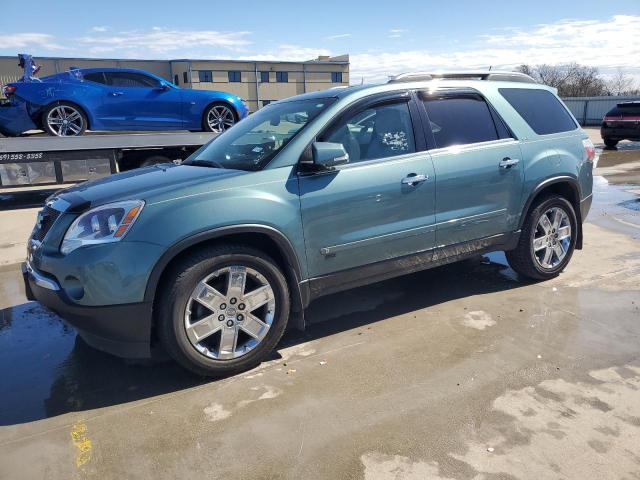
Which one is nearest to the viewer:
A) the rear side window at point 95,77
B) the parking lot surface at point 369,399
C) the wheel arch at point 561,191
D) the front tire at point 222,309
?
the parking lot surface at point 369,399

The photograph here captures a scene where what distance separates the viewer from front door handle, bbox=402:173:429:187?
12.8 ft

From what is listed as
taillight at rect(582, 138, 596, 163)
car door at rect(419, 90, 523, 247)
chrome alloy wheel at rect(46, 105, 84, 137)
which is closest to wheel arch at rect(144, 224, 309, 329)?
car door at rect(419, 90, 523, 247)

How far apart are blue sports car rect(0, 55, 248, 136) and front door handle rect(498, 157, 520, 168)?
720 centimetres

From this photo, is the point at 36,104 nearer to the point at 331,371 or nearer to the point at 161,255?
the point at 161,255

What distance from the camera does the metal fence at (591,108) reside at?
34094 mm

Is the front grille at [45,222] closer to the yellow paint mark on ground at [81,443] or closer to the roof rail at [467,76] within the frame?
the yellow paint mark on ground at [81,443]

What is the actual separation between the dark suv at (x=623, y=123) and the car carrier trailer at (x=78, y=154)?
1492cm

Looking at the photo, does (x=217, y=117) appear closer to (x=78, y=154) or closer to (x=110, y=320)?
(x=78, y=154)

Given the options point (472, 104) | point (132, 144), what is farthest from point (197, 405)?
point (132, 144)

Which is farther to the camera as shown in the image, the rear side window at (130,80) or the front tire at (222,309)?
the rear side window at (130,80)

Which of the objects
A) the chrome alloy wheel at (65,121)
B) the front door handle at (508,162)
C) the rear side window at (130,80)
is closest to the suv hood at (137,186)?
the front door handle at (508,162)

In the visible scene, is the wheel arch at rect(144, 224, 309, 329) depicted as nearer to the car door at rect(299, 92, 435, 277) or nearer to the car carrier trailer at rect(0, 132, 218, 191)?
the car door at rect(299, 92, 435, 277)

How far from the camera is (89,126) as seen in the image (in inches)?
371

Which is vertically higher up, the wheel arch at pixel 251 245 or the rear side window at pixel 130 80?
the rear side window at pixel 130 80
